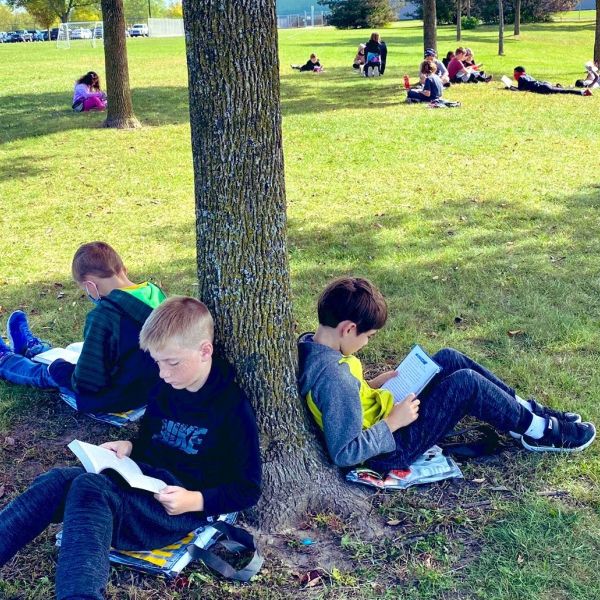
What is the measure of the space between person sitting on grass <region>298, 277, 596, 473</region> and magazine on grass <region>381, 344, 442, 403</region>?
5 cm

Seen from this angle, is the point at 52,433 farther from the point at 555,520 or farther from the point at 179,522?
the point at 555,520

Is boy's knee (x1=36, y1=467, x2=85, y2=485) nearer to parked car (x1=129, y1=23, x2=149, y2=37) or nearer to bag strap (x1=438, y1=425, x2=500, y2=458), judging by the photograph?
bag strap (x1=438, y1=425, x2=500, y2=458)

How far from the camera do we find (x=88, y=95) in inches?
579

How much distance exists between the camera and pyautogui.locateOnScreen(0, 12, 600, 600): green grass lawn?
9.61ft

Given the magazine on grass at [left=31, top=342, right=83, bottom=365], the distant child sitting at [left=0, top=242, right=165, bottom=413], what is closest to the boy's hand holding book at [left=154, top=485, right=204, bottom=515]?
the distant child sitting at [left=0, top=242, right=165, bottom=413]

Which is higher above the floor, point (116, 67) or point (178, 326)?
point (116, 67)

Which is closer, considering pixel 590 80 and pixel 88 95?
pixel 88 95

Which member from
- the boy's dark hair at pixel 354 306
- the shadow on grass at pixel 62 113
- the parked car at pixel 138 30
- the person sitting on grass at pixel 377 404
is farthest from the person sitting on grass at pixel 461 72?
the parked car at pixel 138 30

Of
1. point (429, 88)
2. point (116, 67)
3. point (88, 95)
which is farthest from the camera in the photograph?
point (429, 88)

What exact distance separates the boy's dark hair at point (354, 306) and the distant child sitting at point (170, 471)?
21.5 inches

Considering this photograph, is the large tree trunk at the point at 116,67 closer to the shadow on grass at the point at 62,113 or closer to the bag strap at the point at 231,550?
Answer: the shadow on grass at the point at 62,113

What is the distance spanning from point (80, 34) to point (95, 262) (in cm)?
5423

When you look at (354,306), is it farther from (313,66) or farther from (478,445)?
(313,66)

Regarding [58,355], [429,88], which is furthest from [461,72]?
[58,355]
